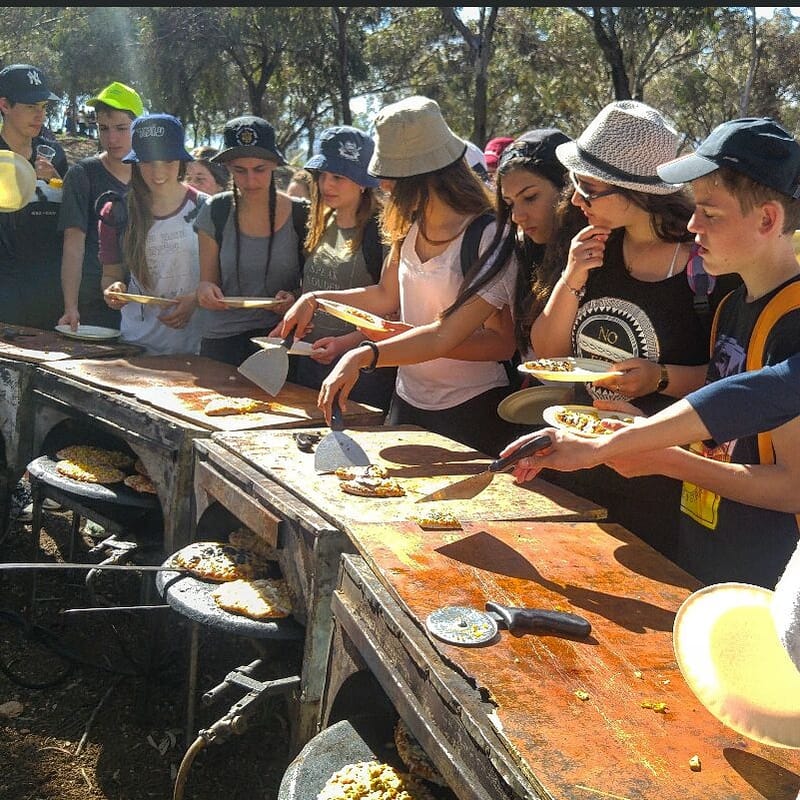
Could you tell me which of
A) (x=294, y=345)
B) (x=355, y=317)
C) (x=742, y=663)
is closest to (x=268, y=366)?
(x=294, y=345)

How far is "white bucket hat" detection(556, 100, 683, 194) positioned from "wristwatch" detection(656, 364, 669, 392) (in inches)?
20.8

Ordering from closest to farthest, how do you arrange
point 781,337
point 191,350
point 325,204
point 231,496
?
point 781,337
point 231,496
point 325,204
point 191,350

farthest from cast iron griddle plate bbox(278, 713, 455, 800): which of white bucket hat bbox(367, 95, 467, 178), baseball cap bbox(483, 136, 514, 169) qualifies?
baseball cap bbox(483, 136, 514, 169)

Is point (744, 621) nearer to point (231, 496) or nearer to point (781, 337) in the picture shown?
point (781, 337)

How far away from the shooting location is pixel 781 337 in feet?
6.66

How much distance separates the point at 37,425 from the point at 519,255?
8.11 feet

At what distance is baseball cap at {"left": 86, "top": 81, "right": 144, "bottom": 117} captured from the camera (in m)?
5.46

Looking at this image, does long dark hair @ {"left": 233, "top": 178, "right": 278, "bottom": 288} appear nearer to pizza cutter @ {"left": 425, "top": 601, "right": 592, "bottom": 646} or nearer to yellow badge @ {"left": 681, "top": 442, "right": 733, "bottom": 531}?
yellow badge @ {"left": 681, "top": 442, "right": 733, "bottom": 531}

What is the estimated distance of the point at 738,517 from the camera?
2201 mm

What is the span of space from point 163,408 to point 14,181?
191 cm

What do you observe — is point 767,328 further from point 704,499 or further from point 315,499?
point 315,499

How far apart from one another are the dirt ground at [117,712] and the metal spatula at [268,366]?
981mm

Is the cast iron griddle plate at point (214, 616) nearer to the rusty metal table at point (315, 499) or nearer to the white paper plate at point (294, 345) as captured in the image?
the rusty metal table at point (315, 499)

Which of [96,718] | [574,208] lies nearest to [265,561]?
[96,718]
